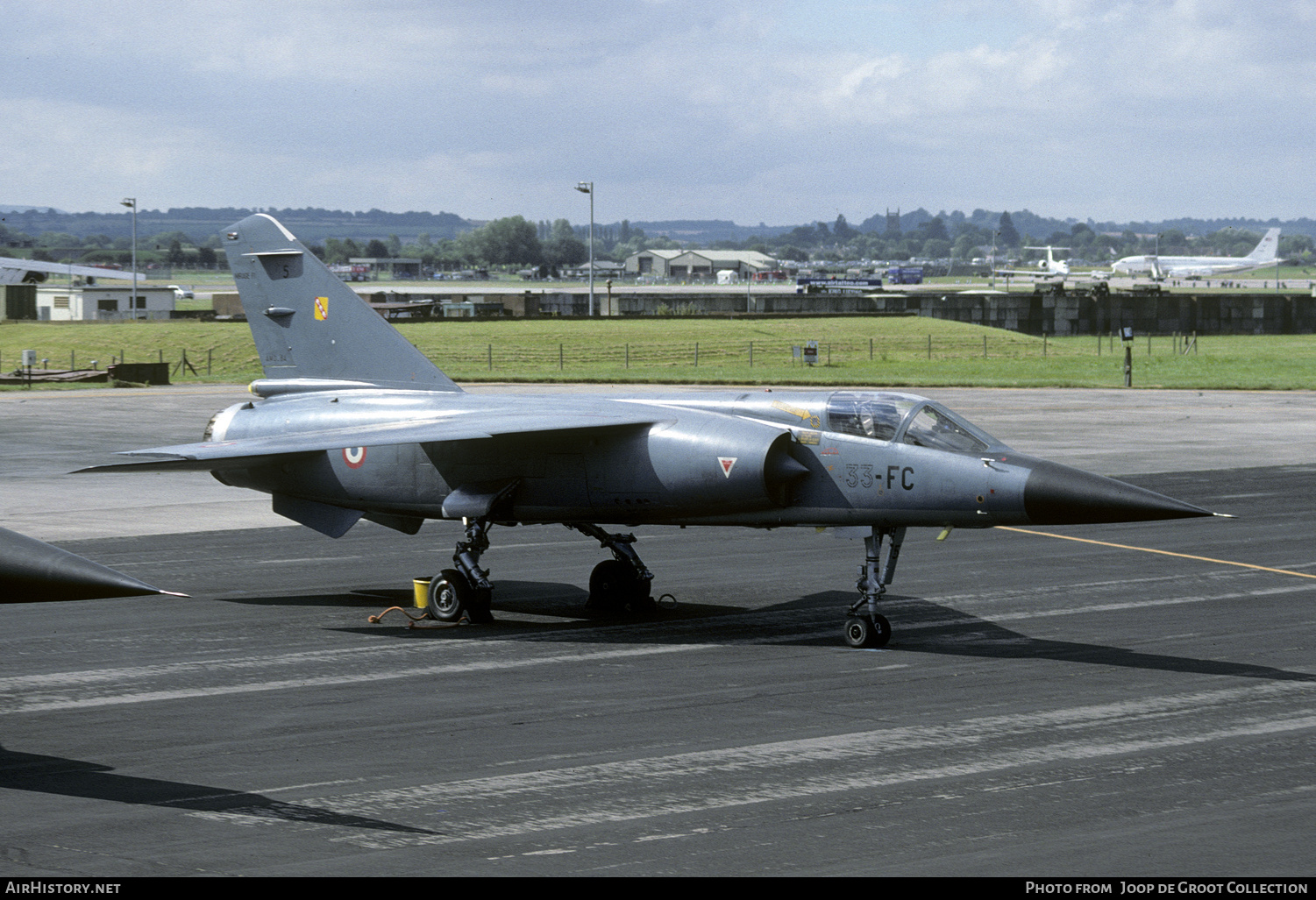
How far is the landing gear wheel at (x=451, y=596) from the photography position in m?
18.9

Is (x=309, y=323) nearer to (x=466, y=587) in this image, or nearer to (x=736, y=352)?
(x=466, y=587)

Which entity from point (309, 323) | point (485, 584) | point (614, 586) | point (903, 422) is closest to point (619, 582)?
point (614, 586)

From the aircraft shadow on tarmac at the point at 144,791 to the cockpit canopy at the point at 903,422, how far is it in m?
8.41

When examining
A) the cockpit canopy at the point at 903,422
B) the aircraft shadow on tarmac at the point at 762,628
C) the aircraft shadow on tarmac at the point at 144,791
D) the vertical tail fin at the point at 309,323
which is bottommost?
the aircraft shadow on tarmac at the point at 762,628

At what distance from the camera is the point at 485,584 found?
1897 centimetres

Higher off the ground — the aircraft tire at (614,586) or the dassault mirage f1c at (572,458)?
the dassault mirage f1c at (572,458)

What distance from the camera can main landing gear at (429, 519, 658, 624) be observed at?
18.9 meters

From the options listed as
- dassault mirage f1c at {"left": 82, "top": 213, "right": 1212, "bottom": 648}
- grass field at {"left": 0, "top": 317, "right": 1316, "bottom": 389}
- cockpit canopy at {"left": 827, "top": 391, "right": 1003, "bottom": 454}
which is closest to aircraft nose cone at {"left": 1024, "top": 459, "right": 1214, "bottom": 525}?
dassault mirage f1c at {"left": 82, "top": 213, "right": 1212, "bottom": 648}

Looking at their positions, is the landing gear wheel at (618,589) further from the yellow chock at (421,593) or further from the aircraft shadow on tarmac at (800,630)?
the yellow chock at (421,593)

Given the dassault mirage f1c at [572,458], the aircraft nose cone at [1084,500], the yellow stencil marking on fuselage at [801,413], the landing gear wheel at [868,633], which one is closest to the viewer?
the aircraft nose cone at [1084,500]

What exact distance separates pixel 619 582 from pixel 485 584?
189cm

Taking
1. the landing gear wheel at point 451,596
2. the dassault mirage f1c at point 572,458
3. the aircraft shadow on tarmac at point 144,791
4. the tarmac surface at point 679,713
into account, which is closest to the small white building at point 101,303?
the tarmac surface at point 679,713

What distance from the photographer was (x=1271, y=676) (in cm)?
1590
